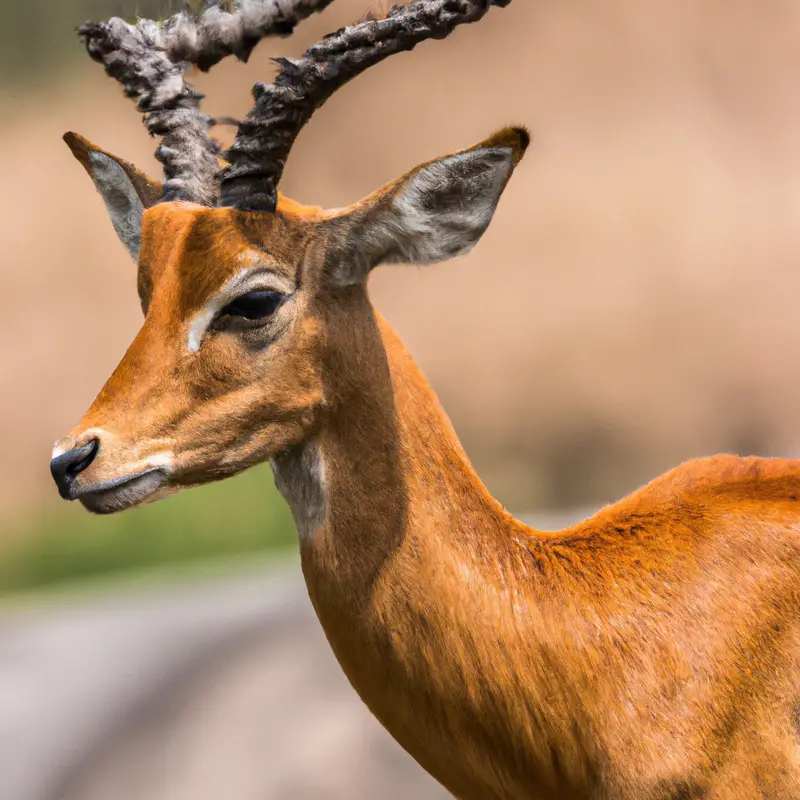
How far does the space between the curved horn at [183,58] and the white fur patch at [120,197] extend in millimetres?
277

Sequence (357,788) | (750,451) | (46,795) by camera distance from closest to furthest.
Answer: (357,788) → (46,795) → (750,451)

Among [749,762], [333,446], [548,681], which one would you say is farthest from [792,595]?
[333,446]

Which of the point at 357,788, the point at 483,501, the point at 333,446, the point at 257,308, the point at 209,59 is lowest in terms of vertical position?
the point at 357,788

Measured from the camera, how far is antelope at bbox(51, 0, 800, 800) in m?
2.53

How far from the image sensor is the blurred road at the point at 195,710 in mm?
5250

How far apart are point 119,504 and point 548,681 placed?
1128mm

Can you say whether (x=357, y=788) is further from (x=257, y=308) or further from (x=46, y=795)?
(x=257, y=308)

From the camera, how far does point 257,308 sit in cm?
257

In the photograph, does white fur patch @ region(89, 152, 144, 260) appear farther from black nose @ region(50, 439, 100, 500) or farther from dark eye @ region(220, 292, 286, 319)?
black nose @ region(50, 439, 100, 500)

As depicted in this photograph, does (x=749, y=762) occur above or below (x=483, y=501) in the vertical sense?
below

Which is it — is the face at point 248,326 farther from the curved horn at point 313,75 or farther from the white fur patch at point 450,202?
the curved horn at point 313,75

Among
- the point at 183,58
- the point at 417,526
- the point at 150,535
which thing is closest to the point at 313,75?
the point at 183,58

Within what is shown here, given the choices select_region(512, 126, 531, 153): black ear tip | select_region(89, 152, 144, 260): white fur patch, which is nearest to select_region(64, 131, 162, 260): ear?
select_region(89, 152, 144, 260): white fur patch

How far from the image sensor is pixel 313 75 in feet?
8.34
